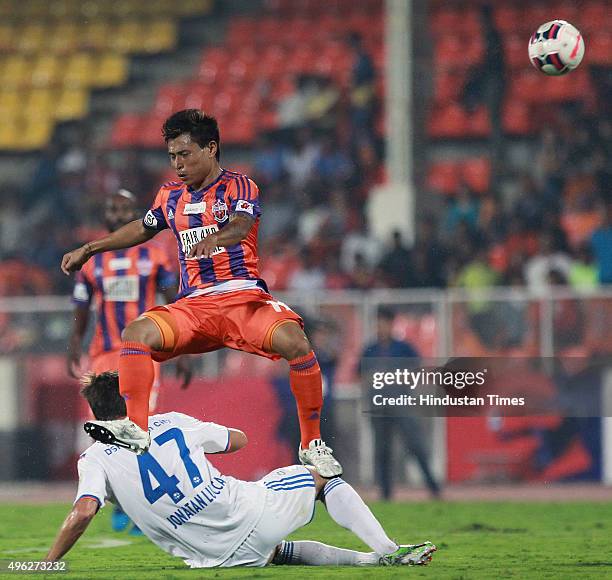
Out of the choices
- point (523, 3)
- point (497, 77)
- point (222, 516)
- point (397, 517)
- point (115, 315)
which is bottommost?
point (397, 517)

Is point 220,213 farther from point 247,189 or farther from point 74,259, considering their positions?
point 74,259

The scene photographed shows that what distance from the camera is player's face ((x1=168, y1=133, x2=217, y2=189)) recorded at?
6.53m

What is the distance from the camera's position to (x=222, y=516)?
5.94 metres

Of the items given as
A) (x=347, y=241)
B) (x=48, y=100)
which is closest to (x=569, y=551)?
(x=347, y=241)

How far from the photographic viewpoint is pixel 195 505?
5.88 metres

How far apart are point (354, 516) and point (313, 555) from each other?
0.46m

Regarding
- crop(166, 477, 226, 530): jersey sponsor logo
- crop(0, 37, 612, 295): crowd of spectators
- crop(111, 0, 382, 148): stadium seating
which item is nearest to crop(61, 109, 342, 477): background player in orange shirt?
crop(166, 477, 226, 530): jersey sponsor logo

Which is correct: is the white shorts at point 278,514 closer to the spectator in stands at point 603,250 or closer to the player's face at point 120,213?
the player's face at point 120,213

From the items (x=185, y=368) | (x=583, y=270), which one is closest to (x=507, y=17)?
(x=583, y=270)

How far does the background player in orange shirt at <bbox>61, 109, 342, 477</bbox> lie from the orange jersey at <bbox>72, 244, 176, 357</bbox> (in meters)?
2.12

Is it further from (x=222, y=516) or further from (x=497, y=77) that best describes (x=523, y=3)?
(x=222, y=516)

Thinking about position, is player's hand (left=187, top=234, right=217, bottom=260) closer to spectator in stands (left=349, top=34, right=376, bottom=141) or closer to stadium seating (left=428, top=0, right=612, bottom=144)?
spectator in stands (left=349, top=34, right=376, bottom=141)

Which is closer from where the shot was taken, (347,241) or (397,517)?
(397,517)

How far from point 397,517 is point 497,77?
7.42m
